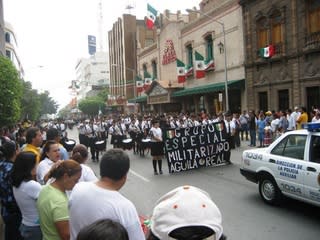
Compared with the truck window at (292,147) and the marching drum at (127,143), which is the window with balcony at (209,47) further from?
the truck window at (292,147)

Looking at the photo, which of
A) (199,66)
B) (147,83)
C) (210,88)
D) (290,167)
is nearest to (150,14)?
(199,66)

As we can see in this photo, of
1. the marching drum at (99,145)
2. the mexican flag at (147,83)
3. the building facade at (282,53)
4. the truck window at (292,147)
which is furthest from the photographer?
the mexican flag at (147,83)

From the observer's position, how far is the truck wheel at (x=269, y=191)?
7.12 meters

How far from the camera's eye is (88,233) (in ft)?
5.28

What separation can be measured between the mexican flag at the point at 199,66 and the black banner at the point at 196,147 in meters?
17.4

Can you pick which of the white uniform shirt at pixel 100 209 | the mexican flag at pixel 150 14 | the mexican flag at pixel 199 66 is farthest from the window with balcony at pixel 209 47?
the white uniform shirt at pixel 100 209

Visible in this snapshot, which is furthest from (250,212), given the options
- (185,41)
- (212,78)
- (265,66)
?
(185,41)

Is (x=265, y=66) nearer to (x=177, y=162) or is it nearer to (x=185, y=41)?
(x=185, y=41)

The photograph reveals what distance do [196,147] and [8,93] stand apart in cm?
1038

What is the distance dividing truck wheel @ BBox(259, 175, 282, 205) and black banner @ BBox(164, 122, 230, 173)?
4.28 meters

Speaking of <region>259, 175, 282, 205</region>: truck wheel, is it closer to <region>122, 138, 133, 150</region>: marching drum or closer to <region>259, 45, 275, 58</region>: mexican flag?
<region>122, 138, 133, 150</region>: marching drum

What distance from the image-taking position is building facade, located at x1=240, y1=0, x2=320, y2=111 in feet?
69.5

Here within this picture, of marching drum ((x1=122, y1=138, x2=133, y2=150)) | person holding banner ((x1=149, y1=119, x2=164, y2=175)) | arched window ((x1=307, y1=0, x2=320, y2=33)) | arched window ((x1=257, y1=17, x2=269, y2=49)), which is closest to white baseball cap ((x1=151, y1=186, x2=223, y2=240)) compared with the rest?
person holding banner ((x1=149, y1=119, x2=164, y2=175))

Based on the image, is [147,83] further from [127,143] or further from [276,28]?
[127,143]
